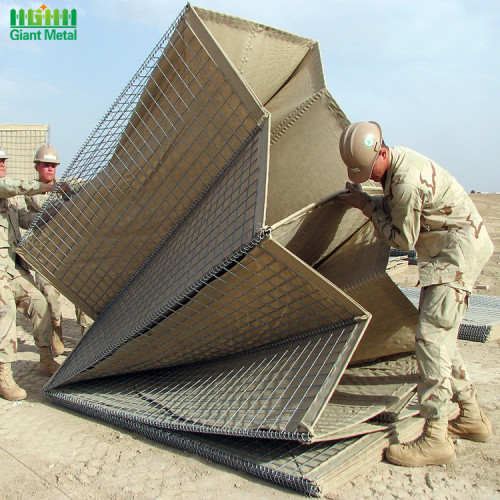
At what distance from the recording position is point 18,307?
15.6 feet

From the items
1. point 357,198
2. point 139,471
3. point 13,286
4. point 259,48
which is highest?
point 259,48

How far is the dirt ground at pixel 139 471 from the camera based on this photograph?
8.61 feet

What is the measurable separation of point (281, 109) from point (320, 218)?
1071mm

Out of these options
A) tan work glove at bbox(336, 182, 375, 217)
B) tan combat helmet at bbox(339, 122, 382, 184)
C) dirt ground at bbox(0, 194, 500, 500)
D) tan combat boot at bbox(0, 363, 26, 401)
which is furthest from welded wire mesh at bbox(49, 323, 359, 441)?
tan combat helmet at bbox(339, 122, 382, 184)

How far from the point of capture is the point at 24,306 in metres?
4.66

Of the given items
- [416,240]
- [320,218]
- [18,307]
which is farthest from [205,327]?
[18,307]

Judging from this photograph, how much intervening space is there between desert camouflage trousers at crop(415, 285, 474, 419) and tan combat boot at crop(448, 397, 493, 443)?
0.97 ft

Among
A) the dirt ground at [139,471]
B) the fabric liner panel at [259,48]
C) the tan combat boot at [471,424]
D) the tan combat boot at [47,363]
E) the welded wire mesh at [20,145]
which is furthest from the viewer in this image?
the welded wire mesh at [20,145]

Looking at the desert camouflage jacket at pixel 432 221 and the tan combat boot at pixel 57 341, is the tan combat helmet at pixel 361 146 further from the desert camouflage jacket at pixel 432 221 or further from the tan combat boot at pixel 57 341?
the tan combat boot at pixel 57 341

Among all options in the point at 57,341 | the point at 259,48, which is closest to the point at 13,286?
the point at 57,341

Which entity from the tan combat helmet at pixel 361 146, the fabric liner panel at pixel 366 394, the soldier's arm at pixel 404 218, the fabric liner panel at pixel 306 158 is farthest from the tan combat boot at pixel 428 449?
the fabric liner panel at pixel 306 158

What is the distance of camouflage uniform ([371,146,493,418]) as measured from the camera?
2867 millimetres

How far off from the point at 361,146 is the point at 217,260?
3.18 ft

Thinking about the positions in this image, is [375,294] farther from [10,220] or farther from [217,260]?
[10,220]
